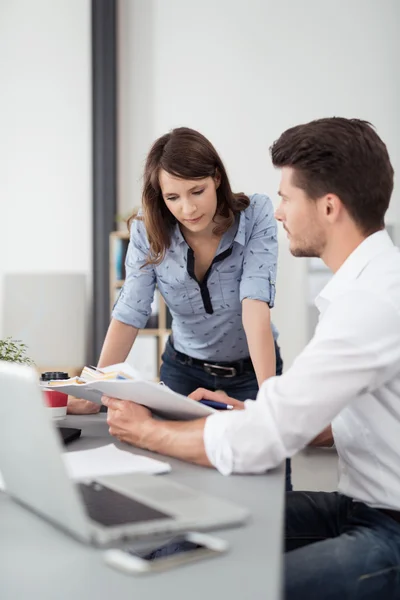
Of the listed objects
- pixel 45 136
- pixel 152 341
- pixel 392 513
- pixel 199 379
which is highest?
pixel 45 136

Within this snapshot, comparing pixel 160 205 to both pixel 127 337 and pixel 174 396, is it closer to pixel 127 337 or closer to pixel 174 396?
pixel 127 337

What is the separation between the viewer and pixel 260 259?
2.18m

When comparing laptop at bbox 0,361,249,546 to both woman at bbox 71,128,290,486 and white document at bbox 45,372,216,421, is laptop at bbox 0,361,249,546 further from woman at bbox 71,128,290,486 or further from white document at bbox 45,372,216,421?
woman at bbox 71,128,290,486

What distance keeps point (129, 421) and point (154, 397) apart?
90mm

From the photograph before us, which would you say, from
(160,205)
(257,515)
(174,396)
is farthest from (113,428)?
(160,205)

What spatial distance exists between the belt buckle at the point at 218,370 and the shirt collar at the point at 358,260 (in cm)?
97

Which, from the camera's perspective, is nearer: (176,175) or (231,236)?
(176,175)

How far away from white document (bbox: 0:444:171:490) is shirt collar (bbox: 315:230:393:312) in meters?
0.44

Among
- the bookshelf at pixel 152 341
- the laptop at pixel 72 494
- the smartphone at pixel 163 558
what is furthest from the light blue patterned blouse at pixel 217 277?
the bookshelf at pixel 152 341

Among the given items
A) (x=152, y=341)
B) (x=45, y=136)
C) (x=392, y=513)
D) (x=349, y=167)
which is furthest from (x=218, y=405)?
(x=45, y=136)

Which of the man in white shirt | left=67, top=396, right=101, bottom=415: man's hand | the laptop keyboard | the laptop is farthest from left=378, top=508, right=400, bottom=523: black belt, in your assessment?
left=67, top=396, right=101, bottom=415: man's hand

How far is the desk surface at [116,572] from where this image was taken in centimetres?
77

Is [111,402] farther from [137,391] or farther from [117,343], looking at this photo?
[117,343]

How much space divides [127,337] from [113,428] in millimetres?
775
